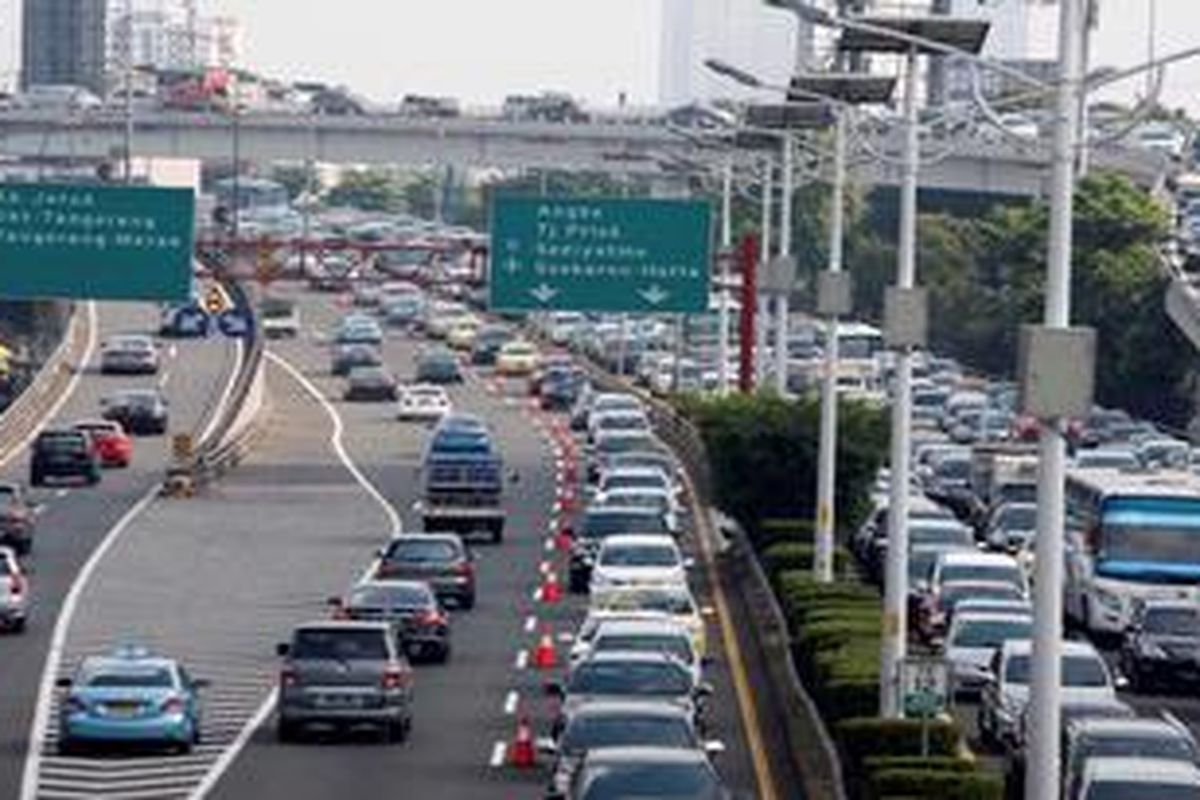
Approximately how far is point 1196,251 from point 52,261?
44189 millimetres

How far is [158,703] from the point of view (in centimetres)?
4803

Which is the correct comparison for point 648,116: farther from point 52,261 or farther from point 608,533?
point 608,533

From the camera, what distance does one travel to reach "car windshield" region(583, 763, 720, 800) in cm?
3669

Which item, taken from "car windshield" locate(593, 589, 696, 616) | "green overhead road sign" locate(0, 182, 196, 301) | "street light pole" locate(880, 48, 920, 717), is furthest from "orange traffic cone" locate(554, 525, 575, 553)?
"street light pole" locate(880, 48, 920, 717)

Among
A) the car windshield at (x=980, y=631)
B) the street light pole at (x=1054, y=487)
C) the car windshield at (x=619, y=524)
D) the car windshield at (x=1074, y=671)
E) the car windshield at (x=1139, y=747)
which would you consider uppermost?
the street light pole at (x=1054, y=487)

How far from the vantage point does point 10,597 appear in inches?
2431

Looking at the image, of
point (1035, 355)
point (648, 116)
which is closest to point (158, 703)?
point (1035, 355)

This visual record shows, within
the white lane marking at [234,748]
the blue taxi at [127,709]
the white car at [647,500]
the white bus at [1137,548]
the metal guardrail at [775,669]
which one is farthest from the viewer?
the white car at [647,500]

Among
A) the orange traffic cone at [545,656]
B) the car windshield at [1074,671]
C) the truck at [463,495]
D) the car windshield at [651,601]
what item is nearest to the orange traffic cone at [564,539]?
the truck at [463,495]

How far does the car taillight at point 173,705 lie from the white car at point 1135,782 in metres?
12.1

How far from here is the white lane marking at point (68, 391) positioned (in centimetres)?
10681

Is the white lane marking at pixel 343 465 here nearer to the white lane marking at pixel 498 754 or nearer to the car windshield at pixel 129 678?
the car windshield at pixel 129 678

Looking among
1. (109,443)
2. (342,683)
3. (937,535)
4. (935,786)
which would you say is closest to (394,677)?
(342,683)

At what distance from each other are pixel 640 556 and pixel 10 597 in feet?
28.4
